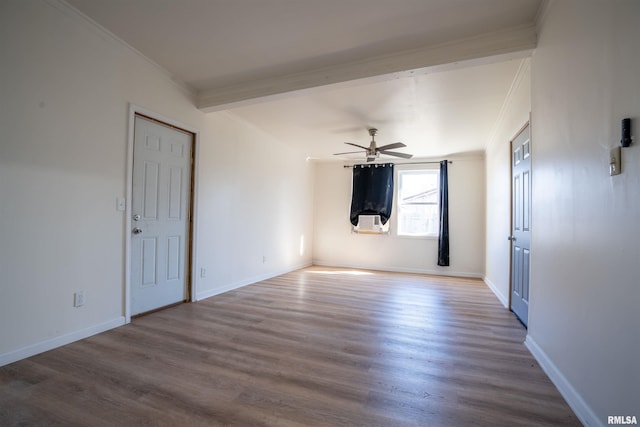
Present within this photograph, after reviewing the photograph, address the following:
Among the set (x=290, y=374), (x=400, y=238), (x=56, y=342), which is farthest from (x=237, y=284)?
(x=400, y=238)

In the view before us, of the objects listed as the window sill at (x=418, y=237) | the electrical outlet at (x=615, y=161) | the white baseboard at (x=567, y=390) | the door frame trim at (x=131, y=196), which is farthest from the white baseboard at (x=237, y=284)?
the electrical outlet at (x=615, y=161)

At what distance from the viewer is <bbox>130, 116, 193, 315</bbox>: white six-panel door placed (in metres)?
3.05

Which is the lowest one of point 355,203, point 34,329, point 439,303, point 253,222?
point 439,303

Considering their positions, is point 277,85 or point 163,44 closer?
point 163,44

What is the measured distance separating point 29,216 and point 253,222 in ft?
9.58

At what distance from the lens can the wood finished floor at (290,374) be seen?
1576 mm

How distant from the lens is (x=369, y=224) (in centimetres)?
680

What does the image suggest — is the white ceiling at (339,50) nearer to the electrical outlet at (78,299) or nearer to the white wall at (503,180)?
the white wall at (503,180)

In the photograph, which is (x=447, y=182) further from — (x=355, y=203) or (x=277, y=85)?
(x=277, y=85)

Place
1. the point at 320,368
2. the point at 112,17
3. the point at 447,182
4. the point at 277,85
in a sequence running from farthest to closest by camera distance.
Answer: the point at 447,182 < the point at 277,85 < the point at 112,17 < the point at 320,368

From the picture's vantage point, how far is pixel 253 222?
16.0ft

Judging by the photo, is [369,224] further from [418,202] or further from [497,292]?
[497,292]

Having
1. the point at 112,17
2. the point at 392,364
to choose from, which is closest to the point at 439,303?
the point at 392,364

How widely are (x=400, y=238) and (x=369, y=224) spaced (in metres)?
0.76
